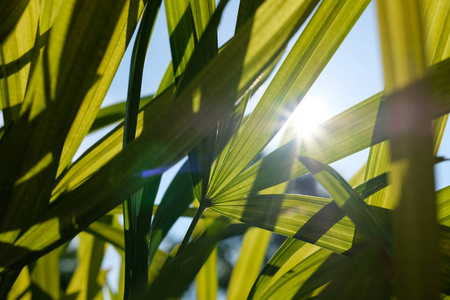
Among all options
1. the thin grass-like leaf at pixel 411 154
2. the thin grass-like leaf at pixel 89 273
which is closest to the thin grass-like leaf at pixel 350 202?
the thin grass-like leaf at pixel 411 154

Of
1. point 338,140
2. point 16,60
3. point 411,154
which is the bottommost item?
point 411,154

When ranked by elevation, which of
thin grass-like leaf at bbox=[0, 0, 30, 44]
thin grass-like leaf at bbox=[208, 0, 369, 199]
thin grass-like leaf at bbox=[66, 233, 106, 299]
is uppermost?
thin grass-like leaf at bbox=[0, 0, 30, 44]

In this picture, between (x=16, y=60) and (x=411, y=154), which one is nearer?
(x=411, y=154)

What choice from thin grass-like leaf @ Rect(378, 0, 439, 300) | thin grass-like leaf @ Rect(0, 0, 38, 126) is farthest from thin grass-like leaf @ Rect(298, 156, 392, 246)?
thin grass-like leaf @ Rect(0, 0, 38, 126)

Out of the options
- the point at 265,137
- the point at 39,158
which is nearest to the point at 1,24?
the point at 39,158

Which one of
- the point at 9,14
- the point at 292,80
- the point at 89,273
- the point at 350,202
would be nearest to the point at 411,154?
the point at 350,202

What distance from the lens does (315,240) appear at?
0.40m

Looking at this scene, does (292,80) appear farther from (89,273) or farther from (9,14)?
(89,273)

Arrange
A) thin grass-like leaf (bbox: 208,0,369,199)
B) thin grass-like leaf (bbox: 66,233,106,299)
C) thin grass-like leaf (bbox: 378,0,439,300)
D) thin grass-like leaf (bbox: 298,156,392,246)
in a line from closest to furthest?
thin grass-like leaf (bbox: 378,0,439,300) → thin grass-like leaf (bbox: 298,156,392,246) → thin grass-like leaf (bbox: 208,0,369,199) → thin grass-like leaf (bbox: 66,233,106,299)

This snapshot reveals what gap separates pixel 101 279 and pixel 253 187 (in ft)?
1.50

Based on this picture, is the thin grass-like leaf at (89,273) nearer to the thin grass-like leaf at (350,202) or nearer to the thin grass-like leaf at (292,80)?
the thin grass-like leaf at (292,80)

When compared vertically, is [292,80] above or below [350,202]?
above

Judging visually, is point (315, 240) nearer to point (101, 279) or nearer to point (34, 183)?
point (34, 183)

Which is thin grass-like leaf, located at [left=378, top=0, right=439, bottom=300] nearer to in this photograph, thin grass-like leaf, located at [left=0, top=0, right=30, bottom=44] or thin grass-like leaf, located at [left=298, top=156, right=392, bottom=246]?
thin grass-like leaf, located at [left=298, top=156, right=392, bottom=246]
